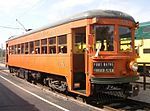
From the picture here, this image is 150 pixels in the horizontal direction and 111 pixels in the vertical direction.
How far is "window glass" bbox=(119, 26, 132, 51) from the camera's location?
13016 mm

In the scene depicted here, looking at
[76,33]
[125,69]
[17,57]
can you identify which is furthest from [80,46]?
[17,57]

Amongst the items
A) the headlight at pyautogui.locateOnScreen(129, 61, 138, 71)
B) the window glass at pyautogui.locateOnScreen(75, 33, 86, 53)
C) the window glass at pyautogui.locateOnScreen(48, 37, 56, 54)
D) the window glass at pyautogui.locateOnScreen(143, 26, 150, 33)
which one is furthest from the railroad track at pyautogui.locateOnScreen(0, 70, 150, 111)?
the window glass at pyautogui.locateOnScreen(143, 26, 150, 33)

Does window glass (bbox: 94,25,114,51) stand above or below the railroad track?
above

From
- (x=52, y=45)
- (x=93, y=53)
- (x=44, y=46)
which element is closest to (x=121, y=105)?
(x=93, y=53)

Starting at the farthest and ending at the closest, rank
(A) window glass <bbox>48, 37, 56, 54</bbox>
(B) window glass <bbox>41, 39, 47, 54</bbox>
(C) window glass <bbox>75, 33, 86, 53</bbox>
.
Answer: (B) window glass <bbox>41, 39, 47, 54</bbox>, (A) window glass <bbox>48, 37, 56, 54</bbox>, (C) window glass <bbox>75, 33, 86, 53</bbox>

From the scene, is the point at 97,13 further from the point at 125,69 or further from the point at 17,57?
the point at 17,57

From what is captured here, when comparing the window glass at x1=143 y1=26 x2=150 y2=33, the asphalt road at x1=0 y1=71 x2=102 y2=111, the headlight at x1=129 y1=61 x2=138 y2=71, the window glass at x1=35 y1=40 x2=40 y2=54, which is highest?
the window glass at x1=143 y1=26 x2=150 y2=33

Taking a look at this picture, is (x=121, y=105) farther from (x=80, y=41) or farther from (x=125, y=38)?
(x=80, y=41)

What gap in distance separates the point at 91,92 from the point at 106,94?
4.19 feet

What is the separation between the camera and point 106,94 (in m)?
13.7

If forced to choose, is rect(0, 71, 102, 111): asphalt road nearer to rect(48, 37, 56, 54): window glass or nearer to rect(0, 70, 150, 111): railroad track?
rect(0, 70, 150, 111): railroad track

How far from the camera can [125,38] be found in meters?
13.2

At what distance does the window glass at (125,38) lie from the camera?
1302 cm

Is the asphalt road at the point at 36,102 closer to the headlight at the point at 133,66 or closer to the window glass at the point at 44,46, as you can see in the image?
the headlight at the point at 133,66
